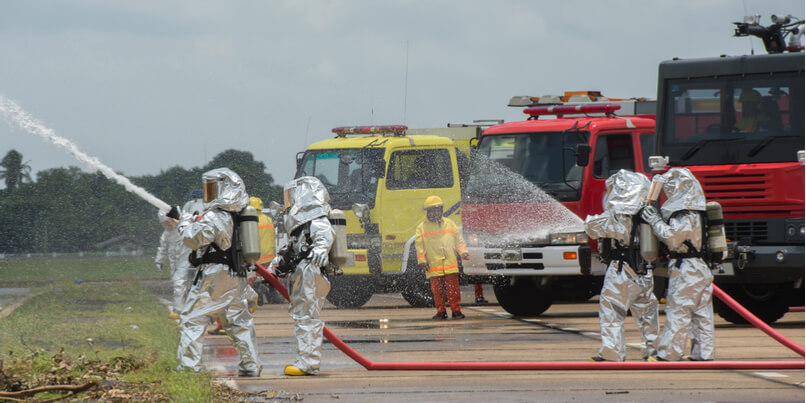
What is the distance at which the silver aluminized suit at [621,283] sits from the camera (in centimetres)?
988

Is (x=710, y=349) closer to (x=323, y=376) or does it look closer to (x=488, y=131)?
(x=323, y=376)

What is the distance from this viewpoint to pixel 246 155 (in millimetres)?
28594

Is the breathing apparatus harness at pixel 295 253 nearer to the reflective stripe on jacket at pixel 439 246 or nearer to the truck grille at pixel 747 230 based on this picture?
A: the truck grille at pixel 747 230

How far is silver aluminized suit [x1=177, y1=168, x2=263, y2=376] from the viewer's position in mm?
9148

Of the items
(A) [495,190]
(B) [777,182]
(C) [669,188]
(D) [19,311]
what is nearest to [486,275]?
(A) [495,190]

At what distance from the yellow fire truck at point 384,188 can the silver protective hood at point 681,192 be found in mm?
6679

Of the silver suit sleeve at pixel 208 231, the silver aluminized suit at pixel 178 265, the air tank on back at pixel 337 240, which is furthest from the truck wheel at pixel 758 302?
the silver suit sleeve at pixel 208 231

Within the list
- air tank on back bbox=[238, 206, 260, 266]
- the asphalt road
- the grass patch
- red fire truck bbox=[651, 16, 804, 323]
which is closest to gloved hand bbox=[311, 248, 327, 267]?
air tank on back bbox=[238, 206, 260, 266]

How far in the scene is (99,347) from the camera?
460 inches

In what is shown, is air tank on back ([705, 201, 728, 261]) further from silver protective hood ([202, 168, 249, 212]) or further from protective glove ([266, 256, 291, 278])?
silver protective hood ([202, 168, 249, 212])

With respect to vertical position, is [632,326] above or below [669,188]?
below

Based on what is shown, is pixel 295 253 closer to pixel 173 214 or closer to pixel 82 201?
pixel 173 214

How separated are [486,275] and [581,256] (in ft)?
A: 6.51

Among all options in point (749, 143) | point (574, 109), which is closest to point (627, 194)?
point (749, 143)
